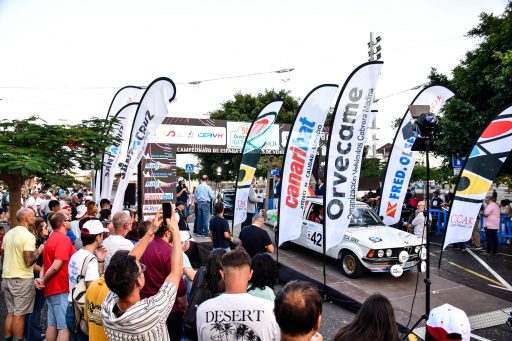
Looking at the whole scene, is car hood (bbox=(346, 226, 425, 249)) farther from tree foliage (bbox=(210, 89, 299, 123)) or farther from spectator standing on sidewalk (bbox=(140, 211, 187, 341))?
tree foliage (bbox=(210, 89, 299, 123))

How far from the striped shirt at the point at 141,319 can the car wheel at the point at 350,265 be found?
684 centimetres

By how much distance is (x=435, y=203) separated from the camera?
609 inches

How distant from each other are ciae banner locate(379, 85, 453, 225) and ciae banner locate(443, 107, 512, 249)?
2712mm

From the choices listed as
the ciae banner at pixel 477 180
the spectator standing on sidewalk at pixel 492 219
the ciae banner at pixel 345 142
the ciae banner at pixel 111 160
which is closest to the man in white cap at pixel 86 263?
the ciae banner at pixel 345 142

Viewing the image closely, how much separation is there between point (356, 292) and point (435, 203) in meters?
9.74

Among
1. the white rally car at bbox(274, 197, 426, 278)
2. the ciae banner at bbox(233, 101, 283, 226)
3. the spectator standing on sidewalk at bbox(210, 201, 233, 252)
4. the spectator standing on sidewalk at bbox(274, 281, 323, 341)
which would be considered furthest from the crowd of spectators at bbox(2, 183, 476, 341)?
the white rally car at bbox(274, 197, 426, 278)

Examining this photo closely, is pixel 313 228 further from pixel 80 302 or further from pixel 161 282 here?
pixel 80 302

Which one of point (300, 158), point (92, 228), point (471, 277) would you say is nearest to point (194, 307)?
point (92, 228)

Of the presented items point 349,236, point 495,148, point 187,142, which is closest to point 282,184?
point 349,236

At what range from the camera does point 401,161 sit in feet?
35.2

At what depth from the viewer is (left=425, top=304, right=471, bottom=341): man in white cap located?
2309 mm

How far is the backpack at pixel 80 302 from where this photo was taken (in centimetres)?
357

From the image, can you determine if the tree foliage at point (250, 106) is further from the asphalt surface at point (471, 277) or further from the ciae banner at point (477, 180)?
the ciae banner at point (477, 180)

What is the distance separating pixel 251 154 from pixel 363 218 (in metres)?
3.48
